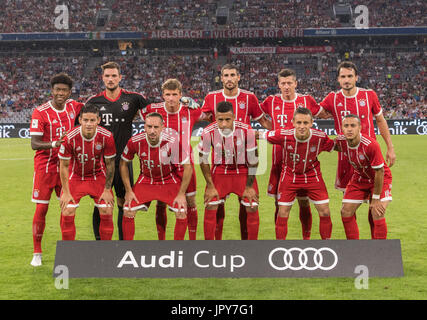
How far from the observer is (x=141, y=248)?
4.80 m

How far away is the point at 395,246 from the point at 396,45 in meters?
35.3

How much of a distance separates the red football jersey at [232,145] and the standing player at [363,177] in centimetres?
93

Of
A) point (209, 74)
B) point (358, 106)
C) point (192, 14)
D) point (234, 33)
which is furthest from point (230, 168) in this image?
point (192, 14)

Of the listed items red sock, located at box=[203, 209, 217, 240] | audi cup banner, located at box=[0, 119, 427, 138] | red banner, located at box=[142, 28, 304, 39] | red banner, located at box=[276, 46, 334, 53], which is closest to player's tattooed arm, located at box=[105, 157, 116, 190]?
red sock, located at box=[203, 209, 217, 240]

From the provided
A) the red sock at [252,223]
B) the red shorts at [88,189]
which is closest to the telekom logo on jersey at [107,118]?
the red shorts at [88,189]

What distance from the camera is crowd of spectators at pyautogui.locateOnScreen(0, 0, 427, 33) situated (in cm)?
3638

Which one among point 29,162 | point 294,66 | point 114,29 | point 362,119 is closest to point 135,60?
point 114,29

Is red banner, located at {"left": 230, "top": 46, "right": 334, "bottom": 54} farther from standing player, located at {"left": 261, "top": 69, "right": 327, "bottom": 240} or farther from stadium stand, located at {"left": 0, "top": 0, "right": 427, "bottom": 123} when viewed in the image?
standing player, located at {"left": 261, "top": 69, "right": 327, "bottom": 240}

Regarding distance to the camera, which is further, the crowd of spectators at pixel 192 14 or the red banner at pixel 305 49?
the red banner at pixel 305 49

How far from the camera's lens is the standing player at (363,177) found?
213 inches

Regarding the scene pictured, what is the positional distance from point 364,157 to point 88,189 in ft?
9.06

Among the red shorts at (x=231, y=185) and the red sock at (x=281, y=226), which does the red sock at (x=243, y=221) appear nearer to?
the red shorts at (x=231, y=185)

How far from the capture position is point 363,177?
18.7ft
